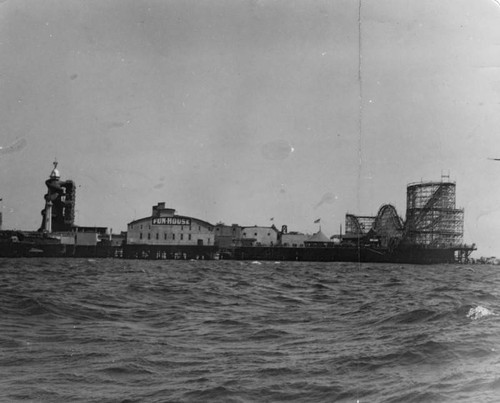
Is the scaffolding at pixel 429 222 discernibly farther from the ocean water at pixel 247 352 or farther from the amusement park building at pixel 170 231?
the ocean water at pixel 247 352

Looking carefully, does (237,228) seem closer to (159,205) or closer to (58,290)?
(159,205)

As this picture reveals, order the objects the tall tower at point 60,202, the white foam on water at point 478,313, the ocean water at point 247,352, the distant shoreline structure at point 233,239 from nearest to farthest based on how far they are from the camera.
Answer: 1. the ocean water at point 247,352
2. the white foam on water at point 478,313
3. the distant shoreline structure at point 233,239
4. the tall tower at point 60,202

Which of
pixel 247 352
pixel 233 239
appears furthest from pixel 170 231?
pixel 247 352

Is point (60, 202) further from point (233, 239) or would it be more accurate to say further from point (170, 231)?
point (233, 239)

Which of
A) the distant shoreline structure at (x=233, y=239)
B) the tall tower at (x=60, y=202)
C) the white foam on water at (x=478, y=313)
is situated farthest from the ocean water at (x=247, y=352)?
the tall tower at (x=60, y=202)

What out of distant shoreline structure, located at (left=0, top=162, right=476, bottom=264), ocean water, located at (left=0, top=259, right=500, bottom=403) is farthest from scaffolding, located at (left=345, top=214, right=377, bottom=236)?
ocean water, located at (left=0, top=259, right=500, bottom=403)

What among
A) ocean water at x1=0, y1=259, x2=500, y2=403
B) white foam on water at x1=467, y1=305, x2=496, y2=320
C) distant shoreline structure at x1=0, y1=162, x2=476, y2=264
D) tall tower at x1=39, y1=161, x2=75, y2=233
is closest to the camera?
ocean water at x1=0, y1=259, x2=500, y2=403

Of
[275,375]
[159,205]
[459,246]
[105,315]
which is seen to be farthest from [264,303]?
[459,246]

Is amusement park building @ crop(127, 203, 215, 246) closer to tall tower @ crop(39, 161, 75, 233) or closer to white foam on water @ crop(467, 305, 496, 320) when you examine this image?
tall tower @ crop(39, 161, 75, 233)
